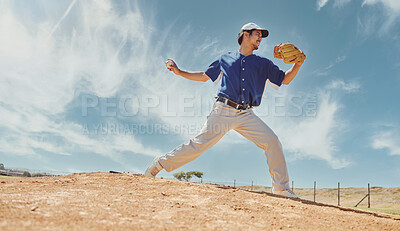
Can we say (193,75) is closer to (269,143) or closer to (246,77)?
(246,77)

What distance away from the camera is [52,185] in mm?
4273

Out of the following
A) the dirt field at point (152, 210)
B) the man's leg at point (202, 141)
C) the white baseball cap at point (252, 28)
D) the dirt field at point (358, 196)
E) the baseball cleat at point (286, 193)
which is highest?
the white baseball cap at point (252, 28)

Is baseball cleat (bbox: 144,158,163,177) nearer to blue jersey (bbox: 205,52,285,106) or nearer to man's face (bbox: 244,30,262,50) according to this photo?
blue jersey (bbox: 205,52,285,106)

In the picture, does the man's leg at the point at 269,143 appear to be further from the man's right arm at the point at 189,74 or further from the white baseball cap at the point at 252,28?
the white baseball cap at the point at 252,28

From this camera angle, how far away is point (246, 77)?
512cm

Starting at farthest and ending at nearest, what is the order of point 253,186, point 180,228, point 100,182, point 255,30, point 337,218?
point 253,186
point 255,30
point 100,182
point 337,218
point 180,228

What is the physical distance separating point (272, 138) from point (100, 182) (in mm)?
2710

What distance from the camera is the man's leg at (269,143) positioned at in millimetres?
4926

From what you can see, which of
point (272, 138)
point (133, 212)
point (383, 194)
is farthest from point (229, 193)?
point (383, 194)

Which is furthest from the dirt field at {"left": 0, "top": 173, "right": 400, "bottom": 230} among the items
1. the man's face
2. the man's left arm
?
the man's face

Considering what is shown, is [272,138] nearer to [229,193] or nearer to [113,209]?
[229,193]

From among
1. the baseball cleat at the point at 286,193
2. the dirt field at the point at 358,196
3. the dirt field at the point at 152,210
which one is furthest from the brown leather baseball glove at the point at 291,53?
the dirt field at the point at 358,196

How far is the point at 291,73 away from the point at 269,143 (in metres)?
1.30

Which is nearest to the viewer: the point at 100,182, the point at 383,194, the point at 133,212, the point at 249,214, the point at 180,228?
the point at 180,228
